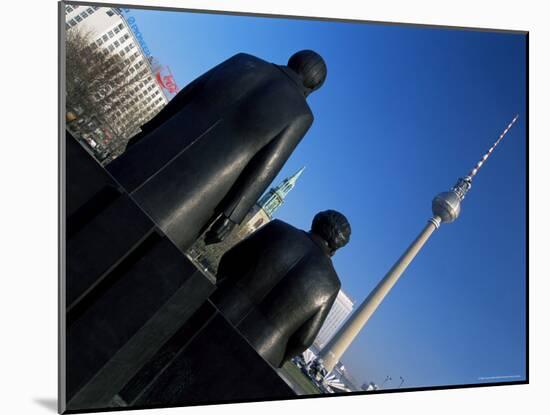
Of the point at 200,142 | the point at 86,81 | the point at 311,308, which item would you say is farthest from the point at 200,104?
the point at 86,81

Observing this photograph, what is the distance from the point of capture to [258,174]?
4629 millimetres

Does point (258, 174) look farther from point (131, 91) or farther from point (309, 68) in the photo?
point (131, 91)

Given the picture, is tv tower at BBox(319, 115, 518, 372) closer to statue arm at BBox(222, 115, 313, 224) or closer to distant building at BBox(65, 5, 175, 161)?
distant building at BBox(65, 5, 175, 161)

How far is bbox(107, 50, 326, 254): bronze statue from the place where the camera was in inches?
167

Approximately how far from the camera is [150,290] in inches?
145

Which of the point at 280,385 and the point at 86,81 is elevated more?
the point at 86,81

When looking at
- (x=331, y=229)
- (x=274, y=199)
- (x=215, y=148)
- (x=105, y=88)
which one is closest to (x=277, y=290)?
(x=331, y=229)

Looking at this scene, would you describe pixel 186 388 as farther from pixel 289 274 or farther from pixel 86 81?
pixel 86 81

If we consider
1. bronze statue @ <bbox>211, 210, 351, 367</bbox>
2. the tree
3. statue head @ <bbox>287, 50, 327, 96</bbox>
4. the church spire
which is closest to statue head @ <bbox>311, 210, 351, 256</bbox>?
bronze statue @ <bbox>211, 210, 351, 367</bbox>

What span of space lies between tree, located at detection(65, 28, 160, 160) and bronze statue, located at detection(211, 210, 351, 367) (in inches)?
385

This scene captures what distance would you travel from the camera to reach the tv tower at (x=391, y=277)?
3609cm

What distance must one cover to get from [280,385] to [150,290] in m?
1.54

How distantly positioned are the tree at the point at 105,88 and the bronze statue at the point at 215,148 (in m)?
9.59

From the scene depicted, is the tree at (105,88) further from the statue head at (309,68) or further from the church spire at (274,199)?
the church spire at (274,199)
